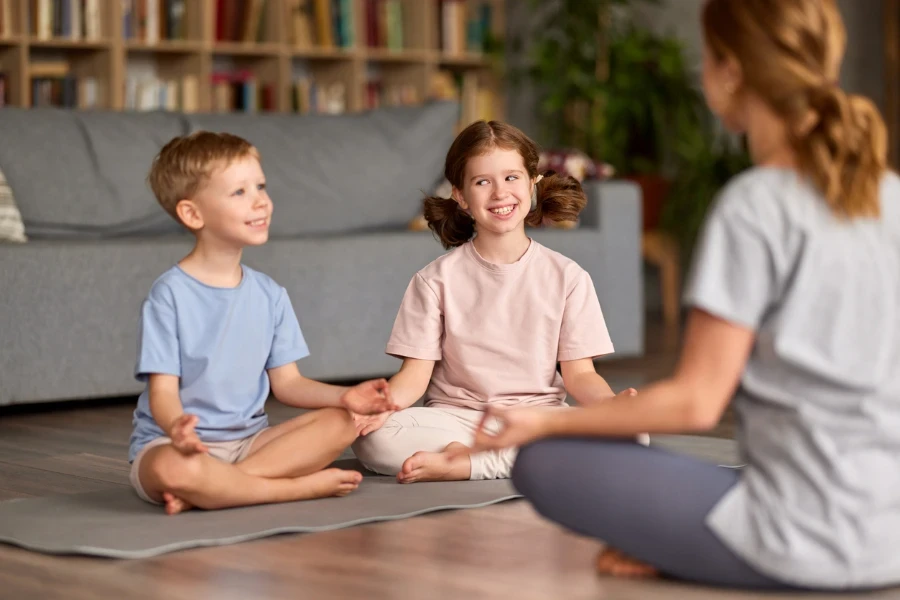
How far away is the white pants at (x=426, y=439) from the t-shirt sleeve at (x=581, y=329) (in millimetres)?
208

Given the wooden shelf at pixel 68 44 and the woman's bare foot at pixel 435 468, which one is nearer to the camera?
the woman's bare foot at pixel 435 468

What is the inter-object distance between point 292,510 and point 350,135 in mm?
2455

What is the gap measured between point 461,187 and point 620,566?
96 centimetres

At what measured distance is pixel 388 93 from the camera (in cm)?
650

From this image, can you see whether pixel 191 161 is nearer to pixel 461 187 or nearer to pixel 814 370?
pixel 461 187

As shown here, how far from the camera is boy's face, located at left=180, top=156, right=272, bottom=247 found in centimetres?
215

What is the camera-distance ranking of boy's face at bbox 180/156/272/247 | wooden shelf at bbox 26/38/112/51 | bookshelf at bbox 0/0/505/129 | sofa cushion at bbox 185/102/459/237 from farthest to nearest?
bookshelf at bbox 0/0/505/129 < wooden shelf at bbox 26/38/112/51 < sofa cushion at bbox 185/102/459/237 < boy's face at bbox 180/156/272/247

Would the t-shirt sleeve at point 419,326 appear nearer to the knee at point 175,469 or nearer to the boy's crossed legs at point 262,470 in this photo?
the boy's crossed legs at point 262,470

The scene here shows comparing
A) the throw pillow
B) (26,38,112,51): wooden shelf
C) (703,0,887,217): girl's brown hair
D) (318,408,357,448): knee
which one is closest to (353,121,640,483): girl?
(318,408,357,448): knee

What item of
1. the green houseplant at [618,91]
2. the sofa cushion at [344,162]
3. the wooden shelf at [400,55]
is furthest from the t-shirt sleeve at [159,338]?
the wooden shelf at [400,55]

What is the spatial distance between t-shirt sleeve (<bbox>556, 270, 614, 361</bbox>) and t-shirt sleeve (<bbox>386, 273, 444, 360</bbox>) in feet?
0.76

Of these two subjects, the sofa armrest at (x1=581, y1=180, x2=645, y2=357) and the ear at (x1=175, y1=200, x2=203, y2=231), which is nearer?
the ear at (x1=175, y1=200, x2=203, y2=231)

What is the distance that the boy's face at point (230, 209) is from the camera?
215 cm

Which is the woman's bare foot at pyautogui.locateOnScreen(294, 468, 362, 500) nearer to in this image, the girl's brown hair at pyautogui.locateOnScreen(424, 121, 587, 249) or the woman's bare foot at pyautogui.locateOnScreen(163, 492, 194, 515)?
the woman's bare foot at pyautogui.locateOnScreen(163, 492, 194, 515)
